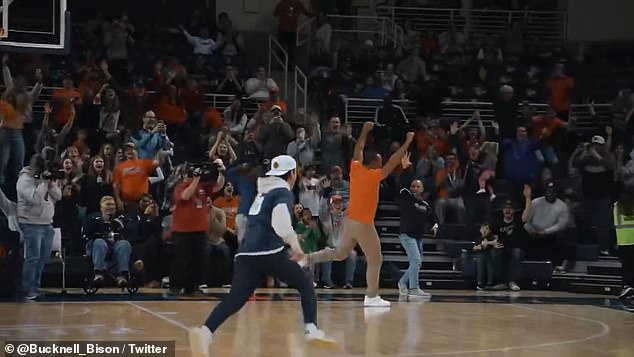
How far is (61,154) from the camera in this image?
19812mm

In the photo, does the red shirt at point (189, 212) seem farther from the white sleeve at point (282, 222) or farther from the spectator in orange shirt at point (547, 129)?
the spectator in orange shirt at point (547, 129)

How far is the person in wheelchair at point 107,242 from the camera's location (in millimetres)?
18000

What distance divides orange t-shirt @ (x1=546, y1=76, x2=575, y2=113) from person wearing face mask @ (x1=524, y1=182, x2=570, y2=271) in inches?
167

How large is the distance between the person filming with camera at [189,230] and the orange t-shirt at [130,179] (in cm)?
171

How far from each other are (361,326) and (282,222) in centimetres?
350

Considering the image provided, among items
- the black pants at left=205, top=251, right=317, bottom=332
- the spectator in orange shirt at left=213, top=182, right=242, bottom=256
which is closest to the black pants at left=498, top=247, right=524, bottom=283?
the spectator in orange shirt at left=213, top=182, right=242, bottom=256

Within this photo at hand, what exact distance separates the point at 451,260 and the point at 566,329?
8.19m

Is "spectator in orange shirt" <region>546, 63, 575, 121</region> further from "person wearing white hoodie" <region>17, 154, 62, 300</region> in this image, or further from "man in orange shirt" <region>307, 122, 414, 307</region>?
"person wearing white hoodie" <region>17, 154, 62, 300</region>

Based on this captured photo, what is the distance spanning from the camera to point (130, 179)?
19.2 m

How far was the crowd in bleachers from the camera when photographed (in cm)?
1883

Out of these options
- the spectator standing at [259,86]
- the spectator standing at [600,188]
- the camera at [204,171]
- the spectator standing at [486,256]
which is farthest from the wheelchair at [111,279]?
the spectator standing at [600,188]

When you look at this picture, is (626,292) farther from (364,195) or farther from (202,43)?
(202,43)

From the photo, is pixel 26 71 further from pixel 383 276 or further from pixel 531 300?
pixel 531 300

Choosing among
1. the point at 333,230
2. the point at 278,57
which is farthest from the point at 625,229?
the point at 278,57
